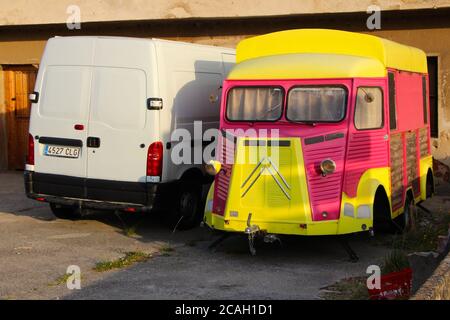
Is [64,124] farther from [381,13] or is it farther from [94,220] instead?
[381,13]

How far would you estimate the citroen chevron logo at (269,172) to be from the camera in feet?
29.1

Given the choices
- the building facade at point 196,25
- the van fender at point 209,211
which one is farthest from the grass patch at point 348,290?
the building facade at point 196,25

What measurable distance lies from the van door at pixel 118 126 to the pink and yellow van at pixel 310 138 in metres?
1.15

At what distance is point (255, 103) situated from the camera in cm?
949

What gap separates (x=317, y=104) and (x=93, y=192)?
128 inches

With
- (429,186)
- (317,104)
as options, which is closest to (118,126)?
(317,104)

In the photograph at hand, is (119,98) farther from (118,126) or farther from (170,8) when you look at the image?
(170,8)

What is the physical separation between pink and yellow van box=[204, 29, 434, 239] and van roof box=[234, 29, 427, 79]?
0.04 feet

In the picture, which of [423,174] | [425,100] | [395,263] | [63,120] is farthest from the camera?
[425,100]

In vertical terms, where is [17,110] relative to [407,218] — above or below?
above

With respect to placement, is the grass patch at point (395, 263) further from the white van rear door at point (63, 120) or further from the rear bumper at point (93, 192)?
the white van rear door at point (63, 120)
